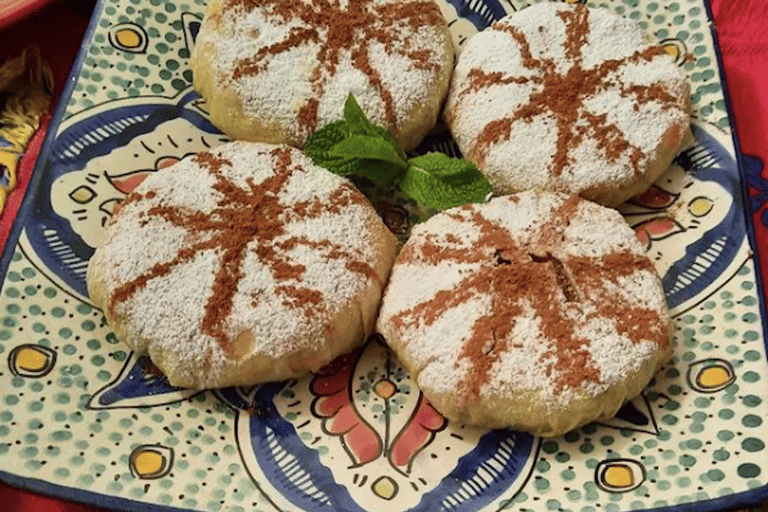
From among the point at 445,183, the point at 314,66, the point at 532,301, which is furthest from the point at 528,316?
the point at 314,66

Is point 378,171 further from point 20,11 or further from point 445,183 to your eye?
point 20,11

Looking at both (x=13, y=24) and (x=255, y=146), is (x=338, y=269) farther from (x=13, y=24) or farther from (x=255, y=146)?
(x=13, y=24)

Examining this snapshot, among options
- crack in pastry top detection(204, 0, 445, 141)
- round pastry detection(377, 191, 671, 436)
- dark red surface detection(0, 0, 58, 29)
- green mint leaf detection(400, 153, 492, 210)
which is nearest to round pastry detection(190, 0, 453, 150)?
crack in pastry top detection(204, 0, 445, 141)


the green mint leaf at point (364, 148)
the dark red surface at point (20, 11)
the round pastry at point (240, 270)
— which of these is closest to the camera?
the round pastry at point (240, 270)

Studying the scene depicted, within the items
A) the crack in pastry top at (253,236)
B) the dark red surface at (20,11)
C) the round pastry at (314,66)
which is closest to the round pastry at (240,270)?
the crack in pastry top at (253,236)

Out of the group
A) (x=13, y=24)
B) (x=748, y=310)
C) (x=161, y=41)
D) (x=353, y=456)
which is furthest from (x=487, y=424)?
(x=13, y=24)

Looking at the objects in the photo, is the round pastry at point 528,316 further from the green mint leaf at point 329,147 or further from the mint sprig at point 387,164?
the green mint leaf at point 329,147
